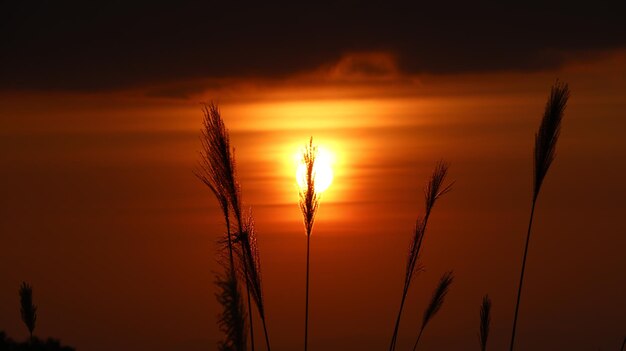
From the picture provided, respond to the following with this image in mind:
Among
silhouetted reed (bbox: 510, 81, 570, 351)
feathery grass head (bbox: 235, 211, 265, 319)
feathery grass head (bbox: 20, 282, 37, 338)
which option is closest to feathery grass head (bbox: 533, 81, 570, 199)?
silhouetted reed (bbox: 510, 81, 570, 351)

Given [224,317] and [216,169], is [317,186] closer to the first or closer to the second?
[216,169]

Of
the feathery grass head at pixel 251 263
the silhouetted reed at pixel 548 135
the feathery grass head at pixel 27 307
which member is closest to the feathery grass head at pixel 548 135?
the silhouetted reed at pixel 548 135

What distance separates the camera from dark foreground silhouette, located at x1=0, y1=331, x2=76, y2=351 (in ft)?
15.1

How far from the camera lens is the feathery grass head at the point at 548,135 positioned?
5148 millimetres

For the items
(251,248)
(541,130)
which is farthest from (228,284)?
(541,130)

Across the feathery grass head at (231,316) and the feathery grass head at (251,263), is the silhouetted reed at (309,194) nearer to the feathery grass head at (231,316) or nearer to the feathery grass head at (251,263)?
the feathery grass head at (251,263)

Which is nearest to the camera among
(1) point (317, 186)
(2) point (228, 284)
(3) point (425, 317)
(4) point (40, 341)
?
(2) point (228, 284)

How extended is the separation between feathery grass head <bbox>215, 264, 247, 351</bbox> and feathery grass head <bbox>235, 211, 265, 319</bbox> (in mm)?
1531

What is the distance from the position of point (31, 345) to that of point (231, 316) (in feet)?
6.64

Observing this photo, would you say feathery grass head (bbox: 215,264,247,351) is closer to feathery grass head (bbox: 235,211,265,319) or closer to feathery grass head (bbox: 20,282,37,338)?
feathery grass head (bbox: 235,211,265,319)

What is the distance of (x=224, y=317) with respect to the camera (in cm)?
317

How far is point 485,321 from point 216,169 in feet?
6.59

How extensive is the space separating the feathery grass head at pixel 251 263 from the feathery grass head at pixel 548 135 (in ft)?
5.31

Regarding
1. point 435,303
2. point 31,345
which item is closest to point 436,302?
point 435,303
